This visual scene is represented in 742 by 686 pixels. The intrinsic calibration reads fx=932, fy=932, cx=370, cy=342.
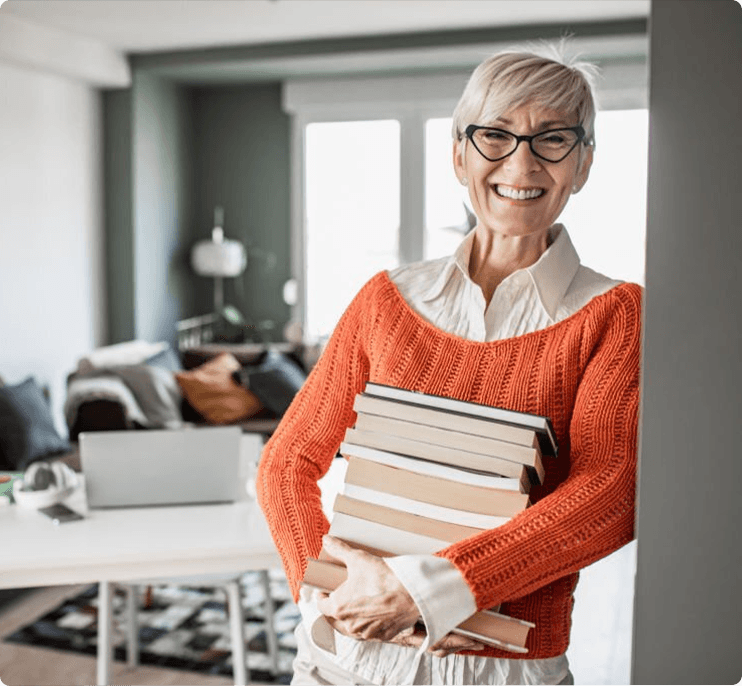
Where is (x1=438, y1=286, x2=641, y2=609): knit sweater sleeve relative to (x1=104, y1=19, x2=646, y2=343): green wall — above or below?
below

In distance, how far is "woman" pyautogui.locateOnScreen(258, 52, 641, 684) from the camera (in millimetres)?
1003

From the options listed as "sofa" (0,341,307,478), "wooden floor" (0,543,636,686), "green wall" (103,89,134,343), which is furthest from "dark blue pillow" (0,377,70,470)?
"green wall" (103,89,134,343)

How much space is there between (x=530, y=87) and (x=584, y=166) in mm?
127

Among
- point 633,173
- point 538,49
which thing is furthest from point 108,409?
point 538,49

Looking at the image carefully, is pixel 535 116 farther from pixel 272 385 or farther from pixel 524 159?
pixel 272 385

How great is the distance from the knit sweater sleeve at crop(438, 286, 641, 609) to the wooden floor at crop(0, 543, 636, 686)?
214cm

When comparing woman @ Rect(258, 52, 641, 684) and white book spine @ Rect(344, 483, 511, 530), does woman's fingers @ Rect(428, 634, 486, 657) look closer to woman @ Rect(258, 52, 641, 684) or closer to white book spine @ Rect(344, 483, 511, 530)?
woman @ Rect(258, 52, 641, 684)

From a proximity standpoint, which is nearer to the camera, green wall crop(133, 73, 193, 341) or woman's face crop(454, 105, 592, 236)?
woman's face crop(454, 105, 592, 236)

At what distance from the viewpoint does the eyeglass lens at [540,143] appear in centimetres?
110

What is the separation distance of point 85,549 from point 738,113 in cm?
157

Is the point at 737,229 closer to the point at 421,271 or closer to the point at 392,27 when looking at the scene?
the point at 421,271

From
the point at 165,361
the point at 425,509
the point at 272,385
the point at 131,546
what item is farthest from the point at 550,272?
the point at 165,361

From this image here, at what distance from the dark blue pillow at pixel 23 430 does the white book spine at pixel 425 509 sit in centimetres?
350

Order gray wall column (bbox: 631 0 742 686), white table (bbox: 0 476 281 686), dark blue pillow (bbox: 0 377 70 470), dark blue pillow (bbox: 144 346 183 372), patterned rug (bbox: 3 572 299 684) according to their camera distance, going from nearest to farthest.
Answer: gray wall column (bbox: 631 0 742 686) → white table (bbox: 0 476 281 686) → patterned rug (bbox: 3 572 299 684) → dark blue pillow (bbox: 0 377 70 470) → dark blue pillow (bbox: 144 346 183 372)
